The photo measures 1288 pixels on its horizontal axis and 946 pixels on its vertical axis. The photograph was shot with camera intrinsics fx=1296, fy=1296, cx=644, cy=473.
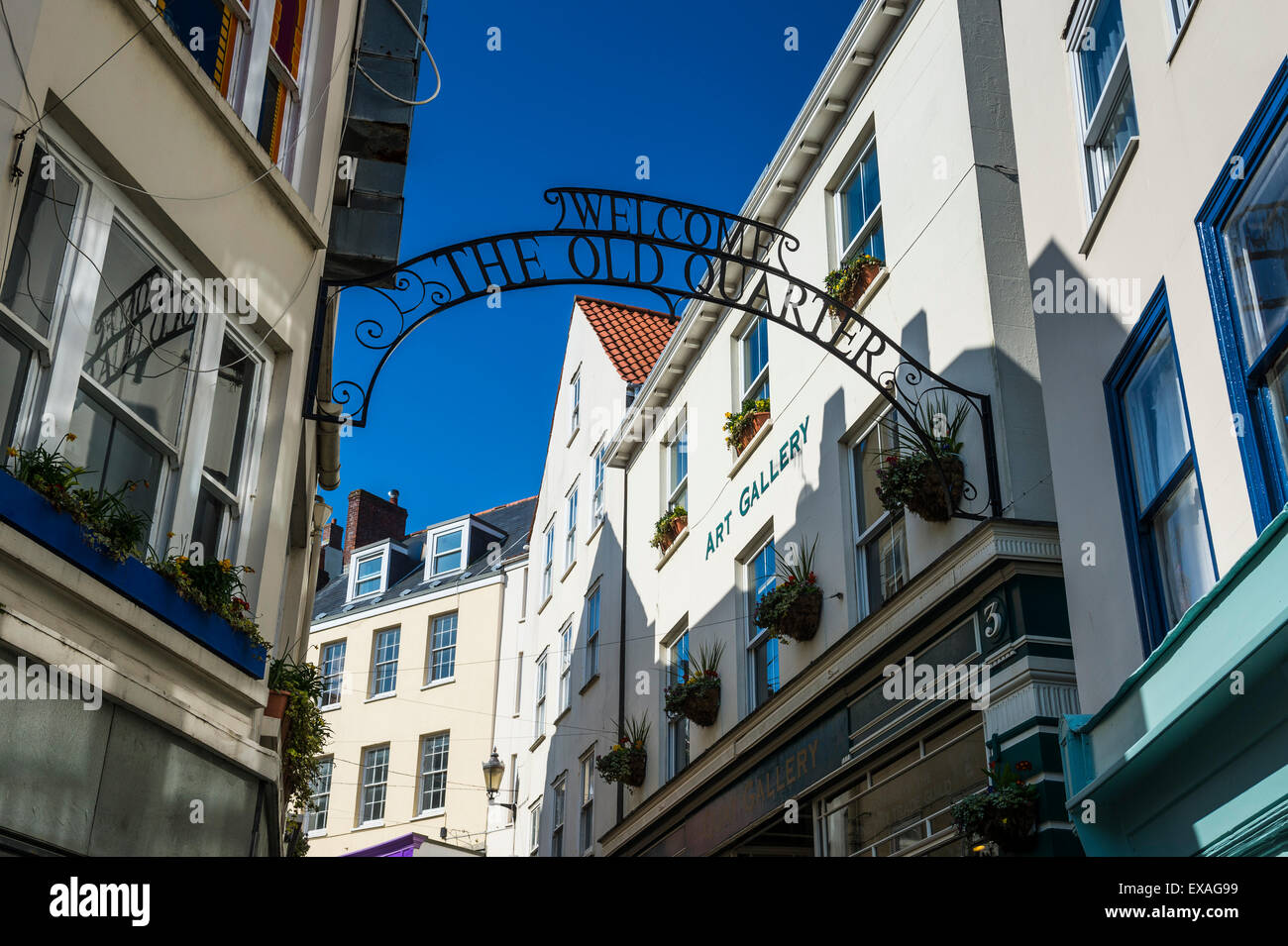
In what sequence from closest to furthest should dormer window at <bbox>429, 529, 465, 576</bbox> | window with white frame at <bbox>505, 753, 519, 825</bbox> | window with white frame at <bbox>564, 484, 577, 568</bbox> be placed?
window with white frame at <bbox>564, 484, 577, 568</bbox>, window with white frame at <bbox>505, 753, 519, 825</bbox>, dormer window at <bbox>429, 529, 465, 576</bbox>

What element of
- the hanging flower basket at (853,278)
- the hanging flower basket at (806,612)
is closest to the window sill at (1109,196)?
the hanging flower basket at (853,278)

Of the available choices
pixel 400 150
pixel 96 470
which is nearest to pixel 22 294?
pixel 96 470

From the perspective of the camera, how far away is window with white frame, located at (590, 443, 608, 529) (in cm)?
2403

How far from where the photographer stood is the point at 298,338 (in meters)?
9.77

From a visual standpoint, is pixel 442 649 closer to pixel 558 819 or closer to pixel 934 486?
pixel 558 819

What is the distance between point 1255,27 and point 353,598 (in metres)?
37.0

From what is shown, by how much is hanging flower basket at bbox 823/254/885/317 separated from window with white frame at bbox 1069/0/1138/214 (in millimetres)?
4310

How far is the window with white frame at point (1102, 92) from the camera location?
8.90m

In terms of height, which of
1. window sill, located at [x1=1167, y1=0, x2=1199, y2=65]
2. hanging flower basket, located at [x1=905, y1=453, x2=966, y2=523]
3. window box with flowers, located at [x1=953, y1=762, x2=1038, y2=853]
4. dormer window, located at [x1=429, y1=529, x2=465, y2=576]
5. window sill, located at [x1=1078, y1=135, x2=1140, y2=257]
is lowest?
window box with flowers, located at [x1=953, y1=762, x2=1038, y2=853]

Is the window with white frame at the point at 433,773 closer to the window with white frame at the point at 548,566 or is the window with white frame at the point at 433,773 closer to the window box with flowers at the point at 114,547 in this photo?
the window with white frame at the point at 548,566

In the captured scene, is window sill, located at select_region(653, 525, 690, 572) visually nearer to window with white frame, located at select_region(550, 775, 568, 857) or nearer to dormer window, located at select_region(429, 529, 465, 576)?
window with white frame, located at select_region(550, 775, 568, 857)

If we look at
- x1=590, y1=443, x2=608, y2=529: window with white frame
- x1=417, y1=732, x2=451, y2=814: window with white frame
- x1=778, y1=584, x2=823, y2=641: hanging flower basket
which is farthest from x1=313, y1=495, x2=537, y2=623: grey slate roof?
x1=778, y1=584, x2=823, y2=641: hanging flower basket
